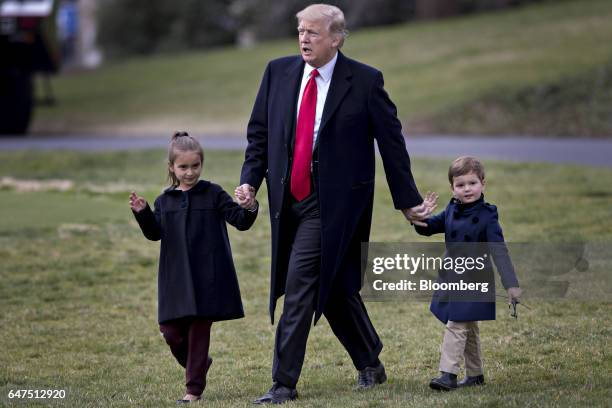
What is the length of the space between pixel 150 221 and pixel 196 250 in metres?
0.29

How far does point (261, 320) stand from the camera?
933cm

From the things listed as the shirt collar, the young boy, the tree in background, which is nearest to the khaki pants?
the young boy

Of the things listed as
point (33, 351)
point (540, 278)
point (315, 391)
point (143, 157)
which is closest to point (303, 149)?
point (315, 391)

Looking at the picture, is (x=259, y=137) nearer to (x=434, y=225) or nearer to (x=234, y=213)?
(x=234, y=213)

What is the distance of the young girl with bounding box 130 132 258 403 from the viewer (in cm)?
654

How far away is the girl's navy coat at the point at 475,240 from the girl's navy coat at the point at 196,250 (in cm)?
107

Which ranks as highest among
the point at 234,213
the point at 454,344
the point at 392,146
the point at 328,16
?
the point at 328,16

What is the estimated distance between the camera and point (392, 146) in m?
6.59

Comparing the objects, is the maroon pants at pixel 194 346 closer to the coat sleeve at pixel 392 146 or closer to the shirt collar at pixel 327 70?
the coat sleeve at pixel 392 146

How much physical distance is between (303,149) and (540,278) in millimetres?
4063

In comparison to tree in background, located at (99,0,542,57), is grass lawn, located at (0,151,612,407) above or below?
below

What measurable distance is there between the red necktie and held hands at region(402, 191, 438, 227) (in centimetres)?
57

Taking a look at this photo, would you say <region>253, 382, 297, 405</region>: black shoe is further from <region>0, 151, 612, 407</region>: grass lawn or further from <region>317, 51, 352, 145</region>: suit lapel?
<region>317, 51, 352, 145</region>: suit lapel

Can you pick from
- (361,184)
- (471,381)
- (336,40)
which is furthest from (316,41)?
(471,381)
